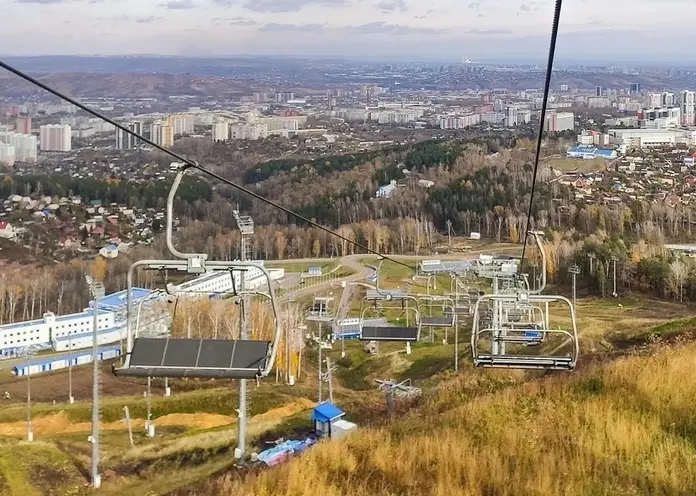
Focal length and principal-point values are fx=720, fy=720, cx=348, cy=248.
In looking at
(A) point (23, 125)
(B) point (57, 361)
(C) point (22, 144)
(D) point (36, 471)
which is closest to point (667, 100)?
(A) point (23, 125)

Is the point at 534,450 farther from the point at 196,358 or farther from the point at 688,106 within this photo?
the point at 688,106

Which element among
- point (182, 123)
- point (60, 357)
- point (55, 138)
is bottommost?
point (60, 357)

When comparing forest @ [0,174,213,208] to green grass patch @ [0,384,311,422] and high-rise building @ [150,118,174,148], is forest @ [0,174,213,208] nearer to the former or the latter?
high-rise building @ [150,118,174,148]

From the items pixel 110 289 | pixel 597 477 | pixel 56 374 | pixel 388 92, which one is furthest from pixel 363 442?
pixel 388 92

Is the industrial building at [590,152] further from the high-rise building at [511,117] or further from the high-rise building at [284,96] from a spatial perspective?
the high-rise building at [284,96]

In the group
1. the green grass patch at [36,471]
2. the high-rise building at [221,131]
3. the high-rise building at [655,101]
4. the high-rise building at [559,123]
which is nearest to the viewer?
the green grass patch at [36,471]

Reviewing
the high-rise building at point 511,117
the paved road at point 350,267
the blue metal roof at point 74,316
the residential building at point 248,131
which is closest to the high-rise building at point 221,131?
the residential building at point 248,131

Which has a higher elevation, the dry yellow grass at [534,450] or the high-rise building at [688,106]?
the high-rise building at [688,106]
